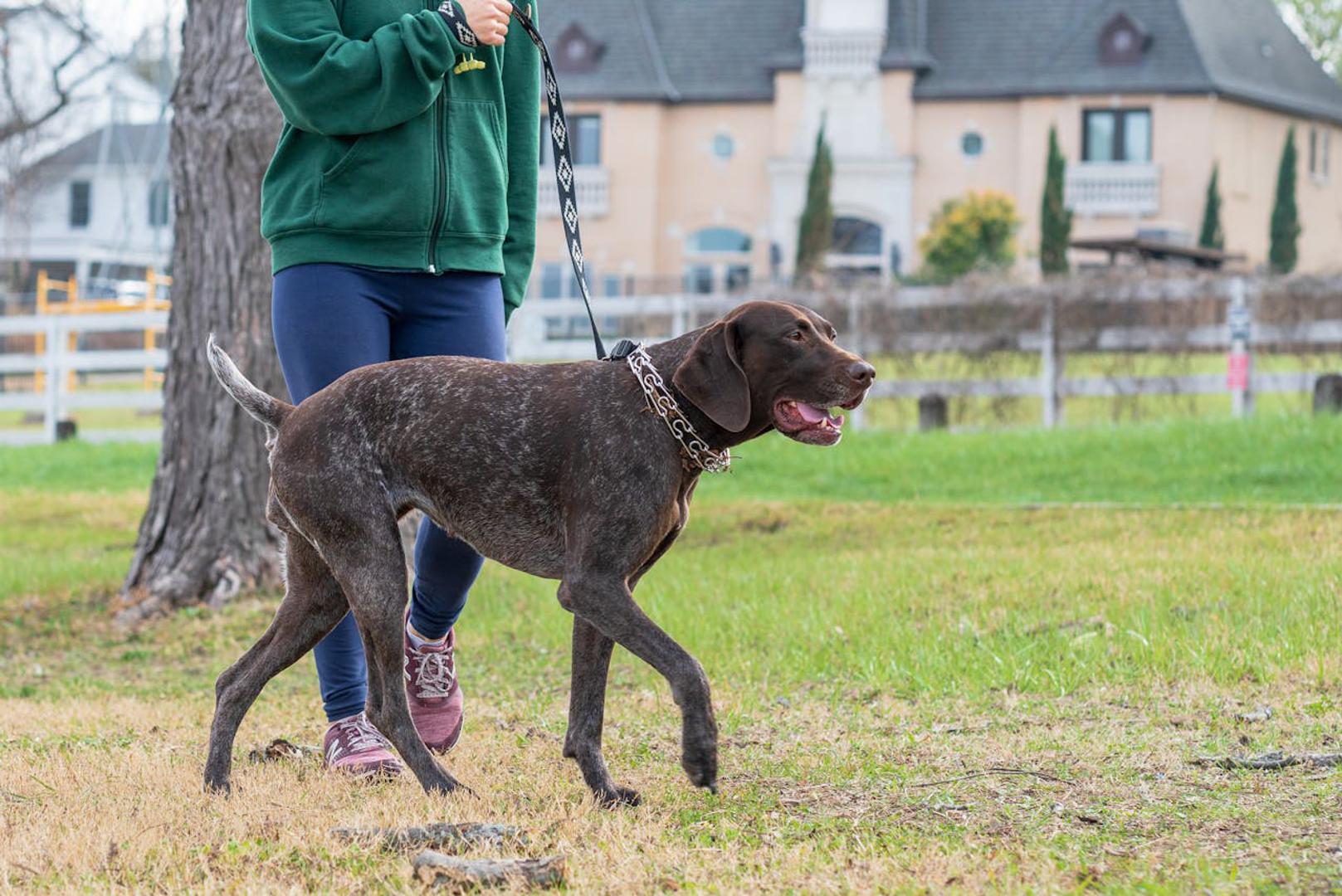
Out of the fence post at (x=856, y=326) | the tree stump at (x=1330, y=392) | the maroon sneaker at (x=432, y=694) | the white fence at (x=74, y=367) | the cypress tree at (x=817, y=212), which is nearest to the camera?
the maroon sneaker at (x=432, y=694)

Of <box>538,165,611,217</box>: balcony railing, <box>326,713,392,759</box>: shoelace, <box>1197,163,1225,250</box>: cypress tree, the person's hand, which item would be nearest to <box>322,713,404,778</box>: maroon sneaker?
<box>326,713,392,759</box>: shoelace

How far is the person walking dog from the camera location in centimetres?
450

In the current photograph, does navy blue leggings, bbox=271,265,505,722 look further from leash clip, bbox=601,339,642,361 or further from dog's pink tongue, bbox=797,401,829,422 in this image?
dog's pink tongue, bbox=797,401,829,422

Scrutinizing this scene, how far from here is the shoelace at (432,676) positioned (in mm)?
4945

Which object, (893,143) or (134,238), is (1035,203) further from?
(134,238)

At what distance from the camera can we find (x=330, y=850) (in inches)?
145

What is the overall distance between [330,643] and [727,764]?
121 cm

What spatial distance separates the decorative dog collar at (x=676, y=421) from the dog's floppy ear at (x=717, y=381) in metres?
Answer: 0.04

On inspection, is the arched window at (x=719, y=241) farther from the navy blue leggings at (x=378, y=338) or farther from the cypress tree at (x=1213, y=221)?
the navy blue leggings at (x=378, y=338)

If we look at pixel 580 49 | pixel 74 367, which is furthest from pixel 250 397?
pixel 580 49

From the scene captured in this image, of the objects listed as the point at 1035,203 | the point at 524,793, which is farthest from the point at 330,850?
the point at 1035,203

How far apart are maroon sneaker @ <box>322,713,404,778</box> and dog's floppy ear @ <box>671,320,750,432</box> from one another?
1352mm

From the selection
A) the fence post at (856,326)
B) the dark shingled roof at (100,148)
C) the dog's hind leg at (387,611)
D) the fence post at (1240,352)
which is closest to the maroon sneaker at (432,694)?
the dog's hind leg at (387,611)

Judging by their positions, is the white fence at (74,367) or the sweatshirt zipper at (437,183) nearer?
the sweatshirt zipper at (437,183)
